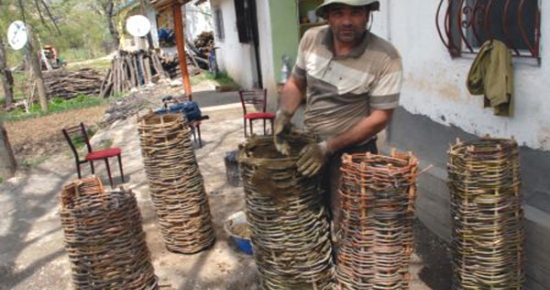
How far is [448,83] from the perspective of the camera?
391 cm

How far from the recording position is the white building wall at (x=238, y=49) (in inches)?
375

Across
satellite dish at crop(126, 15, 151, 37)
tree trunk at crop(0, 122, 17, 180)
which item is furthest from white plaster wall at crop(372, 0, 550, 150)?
satellite dish at crop(126, 15, 151, 37)

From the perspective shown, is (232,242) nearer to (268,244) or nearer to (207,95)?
(268,244)

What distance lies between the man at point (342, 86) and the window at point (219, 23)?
13.0 m

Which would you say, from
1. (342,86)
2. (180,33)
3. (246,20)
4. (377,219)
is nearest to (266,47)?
(246,20)

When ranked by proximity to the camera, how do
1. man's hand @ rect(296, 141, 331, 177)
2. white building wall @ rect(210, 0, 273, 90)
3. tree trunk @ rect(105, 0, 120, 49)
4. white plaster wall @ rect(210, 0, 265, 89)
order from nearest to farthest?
man's hand @ rect(296, 141, 331, 177)
white building wall @ rect(210, 0, 273, 90)
white plaster wall @ rect(210, 0, 265, 89)
tree trunk @ rect(105, 0, 120, 49)

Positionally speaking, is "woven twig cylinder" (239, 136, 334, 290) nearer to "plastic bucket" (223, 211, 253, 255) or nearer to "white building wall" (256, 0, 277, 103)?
"plastic bucket" (223, 211, 253, 255)

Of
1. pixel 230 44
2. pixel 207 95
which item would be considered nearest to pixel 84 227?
pixel 207 95

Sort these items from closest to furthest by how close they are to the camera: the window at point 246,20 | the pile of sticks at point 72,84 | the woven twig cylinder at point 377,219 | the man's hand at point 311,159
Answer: the woven twig cylinder at point 377,219, the man's hand at point 311,159, the window at point 246,20, the pile of sticks at point 72,84

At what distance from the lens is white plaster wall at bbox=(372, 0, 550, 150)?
9.77 feet

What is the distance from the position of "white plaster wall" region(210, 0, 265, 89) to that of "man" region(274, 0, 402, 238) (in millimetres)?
9017

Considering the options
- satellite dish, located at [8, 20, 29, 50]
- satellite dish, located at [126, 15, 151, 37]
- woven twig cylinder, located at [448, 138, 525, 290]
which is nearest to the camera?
woven twig cylinder, located at [448, 138, 525, 290]

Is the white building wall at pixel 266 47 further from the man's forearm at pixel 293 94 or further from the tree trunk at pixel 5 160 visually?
the man's forearm at pixel 293 94

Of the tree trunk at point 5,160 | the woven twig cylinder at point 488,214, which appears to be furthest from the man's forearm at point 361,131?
the tree trunk at point 5,160
